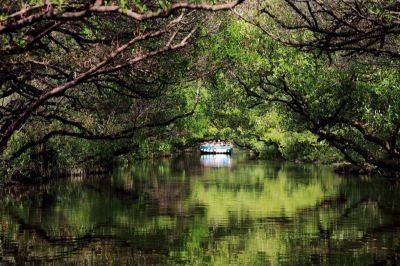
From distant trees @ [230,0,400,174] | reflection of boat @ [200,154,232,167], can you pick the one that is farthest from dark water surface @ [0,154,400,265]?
reflection of boat @ [200,154,232,167]

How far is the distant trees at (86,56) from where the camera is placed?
11.5 m

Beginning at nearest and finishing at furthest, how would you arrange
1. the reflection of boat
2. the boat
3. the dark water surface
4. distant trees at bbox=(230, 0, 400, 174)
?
the dark water surface < distant trees at bbox=(230, 0, 400, 174) < the reflection of boat < the boat

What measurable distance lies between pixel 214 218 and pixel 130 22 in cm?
980

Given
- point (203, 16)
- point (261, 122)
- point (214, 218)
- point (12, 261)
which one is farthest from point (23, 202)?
point (261, 122)

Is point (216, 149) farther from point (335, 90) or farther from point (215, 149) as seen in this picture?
point (335, 90)

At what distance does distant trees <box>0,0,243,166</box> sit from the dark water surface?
11.6 feet

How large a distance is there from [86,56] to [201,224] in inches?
352

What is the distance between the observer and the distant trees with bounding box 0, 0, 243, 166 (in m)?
11.5

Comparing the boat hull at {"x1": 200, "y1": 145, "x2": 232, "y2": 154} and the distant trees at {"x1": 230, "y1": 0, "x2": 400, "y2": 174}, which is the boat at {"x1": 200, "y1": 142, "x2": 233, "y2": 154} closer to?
the boat hull at {"x1": 200, "y1": 145, "x2": 232, "y2": 154}

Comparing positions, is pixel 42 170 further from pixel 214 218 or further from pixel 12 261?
pixel 12 261

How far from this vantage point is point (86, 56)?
23.1m

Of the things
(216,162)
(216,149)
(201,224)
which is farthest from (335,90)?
(216,149)

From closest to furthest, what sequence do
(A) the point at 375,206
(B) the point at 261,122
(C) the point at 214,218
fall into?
(C) the point at 214,218
(A) the point at 375,206
(B) the point at 261,122

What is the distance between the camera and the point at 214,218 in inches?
1195
